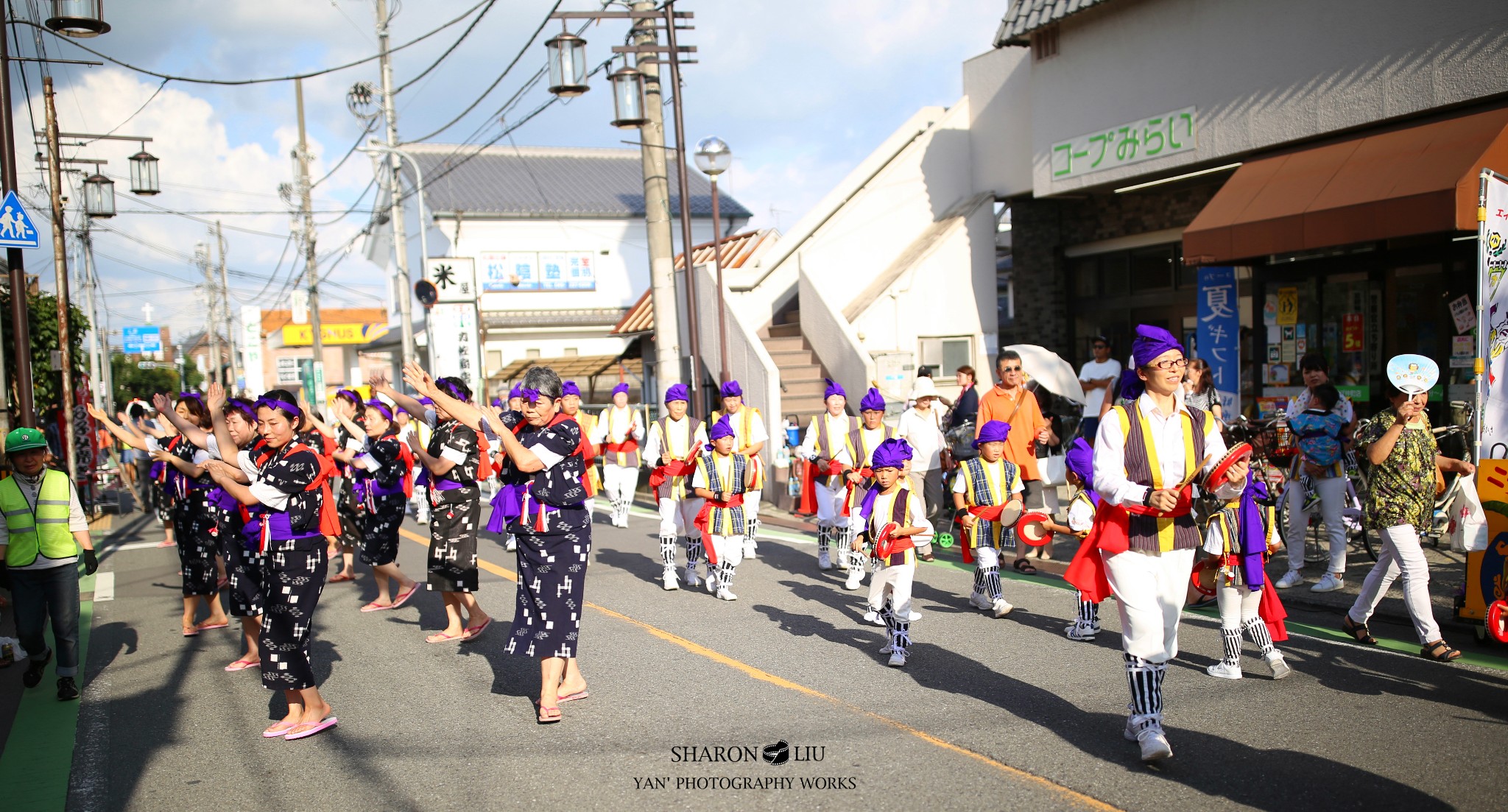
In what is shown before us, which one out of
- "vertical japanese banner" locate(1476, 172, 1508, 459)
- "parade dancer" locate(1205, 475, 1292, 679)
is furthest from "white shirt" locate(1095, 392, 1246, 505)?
"vertical japanese banner" locate(1476, 172, 1508, 459)

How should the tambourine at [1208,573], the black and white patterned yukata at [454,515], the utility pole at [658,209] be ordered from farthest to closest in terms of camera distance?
the utility pole at [658,209] < the black and white patterned yukata at [454,515] < the tambourine at [1208,573]

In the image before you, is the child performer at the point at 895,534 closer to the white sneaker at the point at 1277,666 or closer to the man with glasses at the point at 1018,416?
the white sneaker at the point at 1277,666

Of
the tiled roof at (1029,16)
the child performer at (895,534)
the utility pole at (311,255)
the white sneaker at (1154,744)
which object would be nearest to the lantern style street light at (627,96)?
the tiled roof at (1029,16)

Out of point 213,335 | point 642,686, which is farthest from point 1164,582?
point 213,335

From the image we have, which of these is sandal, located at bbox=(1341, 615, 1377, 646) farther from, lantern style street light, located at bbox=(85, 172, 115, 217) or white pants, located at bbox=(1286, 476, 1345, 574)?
lantern style street light, located at bbox=(85, 172, 115, 217)

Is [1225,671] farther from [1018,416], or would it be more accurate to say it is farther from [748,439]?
[748,439]

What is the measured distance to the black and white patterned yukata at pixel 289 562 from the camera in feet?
18.9

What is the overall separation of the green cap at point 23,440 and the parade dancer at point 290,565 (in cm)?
188

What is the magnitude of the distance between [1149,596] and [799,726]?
6.42 ft

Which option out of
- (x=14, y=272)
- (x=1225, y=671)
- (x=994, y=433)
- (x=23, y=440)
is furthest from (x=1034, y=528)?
(x=14, y=272)

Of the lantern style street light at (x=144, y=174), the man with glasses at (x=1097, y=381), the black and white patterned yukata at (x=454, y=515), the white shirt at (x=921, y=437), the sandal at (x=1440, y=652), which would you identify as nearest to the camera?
the sandal at (x=1440, y=652)

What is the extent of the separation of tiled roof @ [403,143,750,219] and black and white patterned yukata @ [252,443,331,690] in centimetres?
3317

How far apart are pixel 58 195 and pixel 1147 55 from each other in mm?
15671

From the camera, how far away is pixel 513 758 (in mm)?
5266
